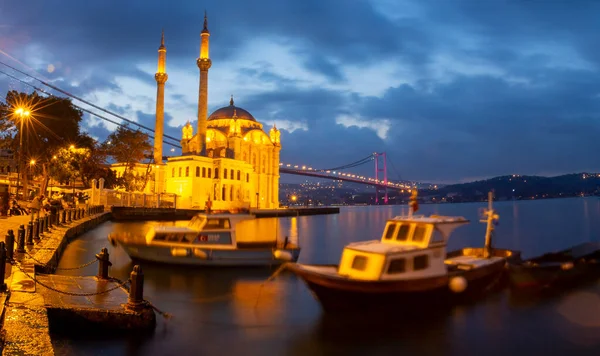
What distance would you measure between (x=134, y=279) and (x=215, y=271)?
9.16 metres

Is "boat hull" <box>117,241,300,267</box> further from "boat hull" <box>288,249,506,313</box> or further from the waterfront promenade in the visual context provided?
"boat hull" <box>288,249,506,313</box>

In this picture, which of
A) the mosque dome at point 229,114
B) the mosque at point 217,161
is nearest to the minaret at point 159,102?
the mosque at point 217,161

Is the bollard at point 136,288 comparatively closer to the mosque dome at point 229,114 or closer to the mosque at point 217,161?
the mosque at point 217,161

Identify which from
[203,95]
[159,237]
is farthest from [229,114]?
[159,237]

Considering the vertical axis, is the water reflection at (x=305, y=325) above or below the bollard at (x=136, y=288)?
below

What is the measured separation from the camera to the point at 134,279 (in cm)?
939

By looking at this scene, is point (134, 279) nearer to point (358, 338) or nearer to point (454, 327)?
point (358, 338)

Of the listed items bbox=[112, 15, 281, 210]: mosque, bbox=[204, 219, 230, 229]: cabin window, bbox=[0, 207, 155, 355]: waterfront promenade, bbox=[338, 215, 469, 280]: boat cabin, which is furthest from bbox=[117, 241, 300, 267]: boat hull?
bbox=[112, 15, 281, 210]: mosque

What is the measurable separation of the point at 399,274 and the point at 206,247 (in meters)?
8.99

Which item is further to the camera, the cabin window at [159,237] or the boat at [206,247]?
the cabin window at [159,237]

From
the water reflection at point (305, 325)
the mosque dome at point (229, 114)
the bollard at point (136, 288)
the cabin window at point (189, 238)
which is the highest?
the mosque dome at point (229, 114)

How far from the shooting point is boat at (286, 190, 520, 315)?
12117mm

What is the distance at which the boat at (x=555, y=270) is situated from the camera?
15.9 m

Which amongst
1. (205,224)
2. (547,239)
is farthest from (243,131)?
(205,224)
